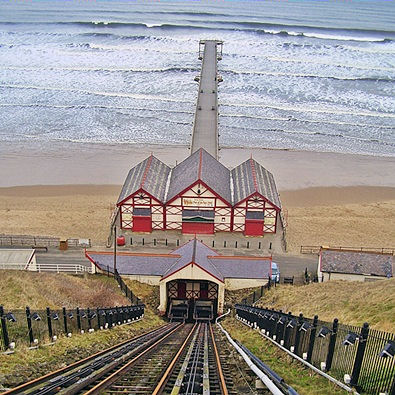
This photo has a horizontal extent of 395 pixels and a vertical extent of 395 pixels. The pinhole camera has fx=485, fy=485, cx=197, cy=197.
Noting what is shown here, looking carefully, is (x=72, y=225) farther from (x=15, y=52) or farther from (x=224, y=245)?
(x=15, y=52)

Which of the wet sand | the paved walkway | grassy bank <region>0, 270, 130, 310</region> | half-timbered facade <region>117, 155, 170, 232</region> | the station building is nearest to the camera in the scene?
grassy bank <region>0, 270, 130, 310</region>

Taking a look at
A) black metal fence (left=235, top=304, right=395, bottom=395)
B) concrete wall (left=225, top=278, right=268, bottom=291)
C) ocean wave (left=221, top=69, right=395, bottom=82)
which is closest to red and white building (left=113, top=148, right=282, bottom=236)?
concrete wall (left=225, top=278, right=268, bottom=291)

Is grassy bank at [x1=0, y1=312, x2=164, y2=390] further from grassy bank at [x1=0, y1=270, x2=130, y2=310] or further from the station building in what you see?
the station building

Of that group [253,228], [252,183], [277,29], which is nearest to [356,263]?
[253,228]

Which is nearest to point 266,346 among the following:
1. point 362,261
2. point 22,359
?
point 22,359

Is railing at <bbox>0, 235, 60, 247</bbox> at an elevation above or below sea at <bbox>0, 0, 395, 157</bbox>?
below

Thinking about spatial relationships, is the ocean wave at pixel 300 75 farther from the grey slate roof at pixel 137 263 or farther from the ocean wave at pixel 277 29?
the grey slate roof at pixel 137 263

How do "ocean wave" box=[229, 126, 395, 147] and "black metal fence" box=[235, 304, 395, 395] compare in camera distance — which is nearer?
"black metal fence" box=[235, 304, 395, 395]

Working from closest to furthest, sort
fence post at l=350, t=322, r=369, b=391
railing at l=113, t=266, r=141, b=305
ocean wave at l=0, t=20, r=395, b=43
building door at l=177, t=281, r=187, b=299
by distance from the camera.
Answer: fence post at l=350, t=322, r=369, b=391
railing at l=113, t=266, r=141, b=305
building door at l=177, t=281, r=187, b=299
ocean wave at l=0, t=20, r=395, b=43
